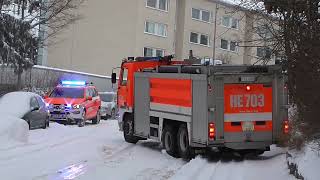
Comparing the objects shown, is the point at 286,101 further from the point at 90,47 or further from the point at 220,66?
the point at 90,47

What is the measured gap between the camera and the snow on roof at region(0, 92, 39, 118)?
18978 mm

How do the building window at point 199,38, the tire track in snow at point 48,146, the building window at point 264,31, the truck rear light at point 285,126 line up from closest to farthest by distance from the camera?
the tire track in snow at point 48,146
the building window at point 264,31
the truck rear light at point 285,126
the building window at point 199,38

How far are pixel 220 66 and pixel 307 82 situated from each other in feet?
14.1

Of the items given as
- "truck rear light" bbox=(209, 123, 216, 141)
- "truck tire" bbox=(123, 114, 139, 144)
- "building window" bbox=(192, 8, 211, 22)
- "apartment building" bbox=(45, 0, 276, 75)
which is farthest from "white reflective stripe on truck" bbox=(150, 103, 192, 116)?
"building window" bbox=(192, 8, 211, 22)

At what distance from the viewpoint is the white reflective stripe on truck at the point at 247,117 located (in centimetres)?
1450

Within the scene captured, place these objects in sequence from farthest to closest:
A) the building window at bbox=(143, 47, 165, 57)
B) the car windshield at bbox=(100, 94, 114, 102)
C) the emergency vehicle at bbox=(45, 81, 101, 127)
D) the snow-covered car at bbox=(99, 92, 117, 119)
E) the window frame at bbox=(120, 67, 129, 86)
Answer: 1. the building window at bbox=(143, 47, 165, 57)
2. the car windshield at bbox=(100, 94, 114, 102)
3. the snow-covered car at bbox=(99, 92, 117, 119)
4. the emergency vehicle at bbox=(45, 81, 101, 127)
5. the window frame at bbox=(120, 67, 129, 86)

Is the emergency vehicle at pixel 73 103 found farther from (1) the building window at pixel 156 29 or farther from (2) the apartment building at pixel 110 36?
(1) the building window at pixel 156 29

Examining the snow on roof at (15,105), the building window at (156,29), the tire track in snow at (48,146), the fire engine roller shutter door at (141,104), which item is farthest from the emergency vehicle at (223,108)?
the building window at (156,29)

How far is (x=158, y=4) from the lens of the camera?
58031 millimetres

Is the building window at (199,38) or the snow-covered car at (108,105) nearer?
the snow-covered car at (108,105)

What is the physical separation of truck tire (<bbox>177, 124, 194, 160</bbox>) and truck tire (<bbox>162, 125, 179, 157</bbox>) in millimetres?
272

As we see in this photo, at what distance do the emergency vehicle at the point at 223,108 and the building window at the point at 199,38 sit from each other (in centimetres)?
4720

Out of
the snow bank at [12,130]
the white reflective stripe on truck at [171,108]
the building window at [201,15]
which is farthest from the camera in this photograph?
the building window at [201,15]

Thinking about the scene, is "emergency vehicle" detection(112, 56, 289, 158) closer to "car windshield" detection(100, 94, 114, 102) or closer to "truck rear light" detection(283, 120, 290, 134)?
"truck rear light" detection(283, 120, 290, 134)
